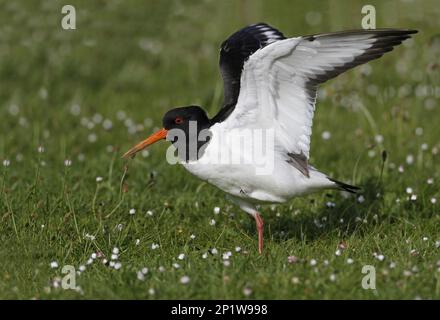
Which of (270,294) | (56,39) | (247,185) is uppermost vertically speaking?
(56,39)

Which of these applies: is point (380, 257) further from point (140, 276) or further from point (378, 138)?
point (378, 138)

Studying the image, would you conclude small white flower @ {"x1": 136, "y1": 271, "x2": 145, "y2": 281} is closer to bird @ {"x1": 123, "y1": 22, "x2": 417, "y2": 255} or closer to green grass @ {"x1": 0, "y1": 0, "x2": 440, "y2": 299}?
green grass @ {"x1": 0, "y1": 0, "x2": 440, "y2": 299}

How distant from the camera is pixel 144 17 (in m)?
11.8

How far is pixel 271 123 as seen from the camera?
553cm

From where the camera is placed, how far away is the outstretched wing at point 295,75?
16.6ft

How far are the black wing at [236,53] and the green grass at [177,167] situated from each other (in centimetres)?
98

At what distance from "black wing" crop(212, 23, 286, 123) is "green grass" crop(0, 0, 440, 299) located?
98cm

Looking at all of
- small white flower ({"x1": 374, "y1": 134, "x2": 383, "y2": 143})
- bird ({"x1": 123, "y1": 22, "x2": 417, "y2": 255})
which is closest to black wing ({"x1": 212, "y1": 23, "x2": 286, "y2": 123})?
bird ({"x1": 123, "y1": 22, "x2": 417, "y2": 255})

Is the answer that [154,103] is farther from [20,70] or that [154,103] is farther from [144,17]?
[144,17]

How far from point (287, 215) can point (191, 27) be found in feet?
18.6

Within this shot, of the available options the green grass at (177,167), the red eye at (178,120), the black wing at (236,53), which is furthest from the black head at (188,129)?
the green grass at (177,167)

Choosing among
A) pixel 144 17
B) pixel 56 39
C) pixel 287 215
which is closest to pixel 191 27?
pixel 144 17

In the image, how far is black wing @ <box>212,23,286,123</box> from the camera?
574 centimetres

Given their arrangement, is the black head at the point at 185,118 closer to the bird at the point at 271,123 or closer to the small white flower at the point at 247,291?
the bird at the point at 271,123
